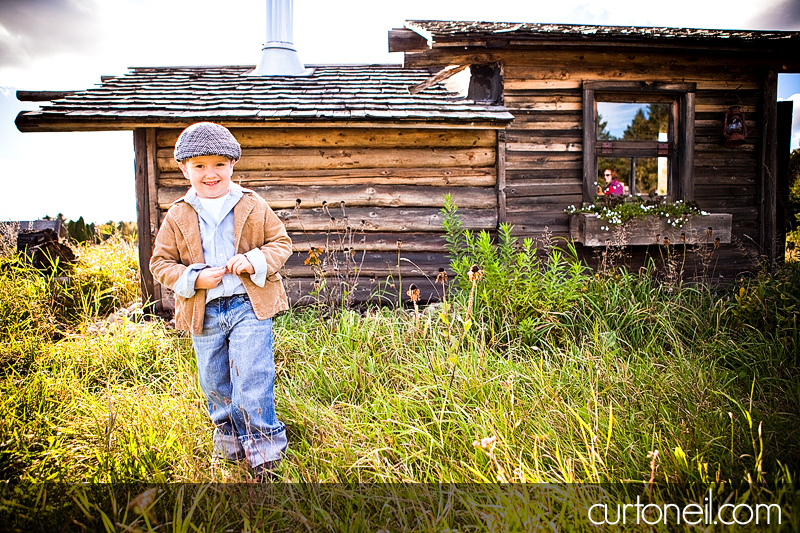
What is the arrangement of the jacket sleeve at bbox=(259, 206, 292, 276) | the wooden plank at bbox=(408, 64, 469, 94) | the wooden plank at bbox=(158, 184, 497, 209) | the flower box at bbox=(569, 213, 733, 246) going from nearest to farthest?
the jacket sleeve at bbox=(259, 206, 292, 276) < the wooden plank at bbox=(158, 184, 497, 209) < the flower box at bbox=(569, 213, 733, 246) < the wooden plank at bbox=(408, 64, 469, 94)

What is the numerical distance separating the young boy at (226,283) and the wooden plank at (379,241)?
10.8 feet

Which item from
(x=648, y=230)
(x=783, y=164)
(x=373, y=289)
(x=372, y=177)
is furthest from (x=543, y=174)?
(x=783, y=164)

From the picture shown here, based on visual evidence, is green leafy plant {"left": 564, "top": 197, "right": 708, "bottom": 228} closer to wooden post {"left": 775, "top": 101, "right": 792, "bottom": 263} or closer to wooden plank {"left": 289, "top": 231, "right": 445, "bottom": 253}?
wooden post {"left": 775, "top": 101, "right": 792, "bottom": 263}

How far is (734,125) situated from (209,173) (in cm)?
701

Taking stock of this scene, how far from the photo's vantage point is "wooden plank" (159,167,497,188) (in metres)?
5.88

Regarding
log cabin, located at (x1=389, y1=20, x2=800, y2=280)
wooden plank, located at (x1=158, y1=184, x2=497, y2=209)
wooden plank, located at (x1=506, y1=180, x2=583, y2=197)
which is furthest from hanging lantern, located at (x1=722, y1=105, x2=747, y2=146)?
wooden plank, located at (x1=158, y1=184, x2=497, y2=209)

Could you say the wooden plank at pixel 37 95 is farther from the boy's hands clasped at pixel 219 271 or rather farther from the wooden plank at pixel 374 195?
the boy's hands clasped at pixel 219 271

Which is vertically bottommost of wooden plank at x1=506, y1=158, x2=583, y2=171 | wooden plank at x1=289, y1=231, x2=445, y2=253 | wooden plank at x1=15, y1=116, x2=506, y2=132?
wooden plank at x1=289, y1=231, x2=445, y2=253

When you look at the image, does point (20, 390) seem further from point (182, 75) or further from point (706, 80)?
point (706, 80)

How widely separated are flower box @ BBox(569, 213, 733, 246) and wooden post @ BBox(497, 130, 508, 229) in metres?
1.03

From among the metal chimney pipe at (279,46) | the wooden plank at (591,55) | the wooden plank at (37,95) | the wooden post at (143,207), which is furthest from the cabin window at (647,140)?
the wooden plank at (37,95)

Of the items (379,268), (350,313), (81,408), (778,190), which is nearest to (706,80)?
(778,190)

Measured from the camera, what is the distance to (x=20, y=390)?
324cm

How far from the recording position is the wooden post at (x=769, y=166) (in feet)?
22.2
